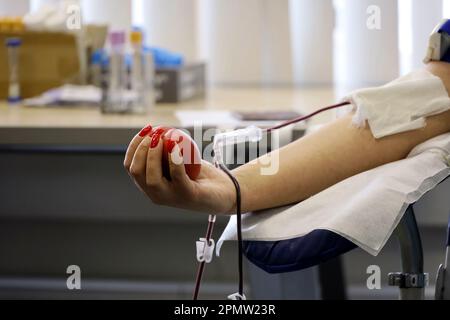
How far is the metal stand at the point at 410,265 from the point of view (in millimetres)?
887

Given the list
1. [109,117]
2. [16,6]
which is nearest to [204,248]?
[109,117]

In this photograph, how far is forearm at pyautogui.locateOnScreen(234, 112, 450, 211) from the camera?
0.88m

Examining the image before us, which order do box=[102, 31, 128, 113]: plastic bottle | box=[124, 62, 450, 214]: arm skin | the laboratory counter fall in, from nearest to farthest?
box=[124, 62, 450, 214]: arm skin, the laboratory counter, box=[102, 31, 128, 113]: plastic bottle

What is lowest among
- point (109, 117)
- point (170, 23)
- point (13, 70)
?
point (109, 117)

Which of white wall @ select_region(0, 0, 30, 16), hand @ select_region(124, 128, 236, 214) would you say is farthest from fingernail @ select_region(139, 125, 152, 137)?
white wall @ select_region(0, 0, 30, 16)

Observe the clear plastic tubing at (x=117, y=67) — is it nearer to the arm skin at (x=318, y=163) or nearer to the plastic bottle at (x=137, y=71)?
the plastic bottle at (x=137, y=71)

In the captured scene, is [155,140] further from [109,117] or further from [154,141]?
[109,117]

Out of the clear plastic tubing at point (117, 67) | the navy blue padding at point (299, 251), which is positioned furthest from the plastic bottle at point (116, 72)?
the navy blue padding at point (299, 251)

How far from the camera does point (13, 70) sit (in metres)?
2.02

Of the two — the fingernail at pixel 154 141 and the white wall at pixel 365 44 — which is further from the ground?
the white wall at pixel 365 44

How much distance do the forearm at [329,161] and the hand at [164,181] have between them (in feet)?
0.28

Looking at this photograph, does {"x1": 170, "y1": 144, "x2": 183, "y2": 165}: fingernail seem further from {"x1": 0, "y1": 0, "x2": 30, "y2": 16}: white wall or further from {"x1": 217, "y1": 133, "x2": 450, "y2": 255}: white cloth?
{"x1": 0, "y1": 0, "x2": 30, "y2": 16}: white wall

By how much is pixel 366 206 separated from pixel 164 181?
0.19 metres
